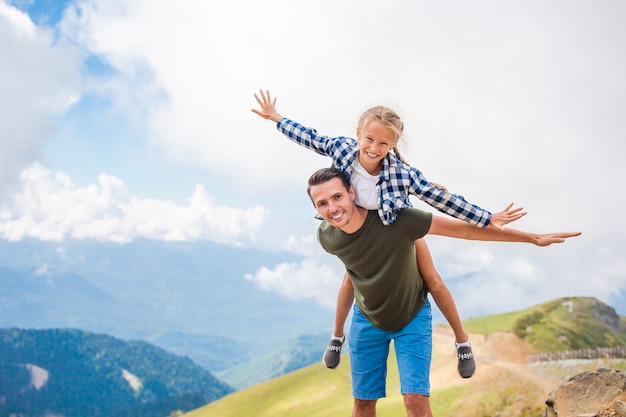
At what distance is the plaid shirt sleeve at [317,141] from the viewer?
5059 millimetres

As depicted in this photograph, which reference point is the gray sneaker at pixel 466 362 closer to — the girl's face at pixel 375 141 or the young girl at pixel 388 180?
the young girl at pixel 388 180

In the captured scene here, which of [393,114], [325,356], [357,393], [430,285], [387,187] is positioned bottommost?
[357,393]

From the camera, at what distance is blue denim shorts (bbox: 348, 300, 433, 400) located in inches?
198

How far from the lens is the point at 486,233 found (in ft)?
16.1

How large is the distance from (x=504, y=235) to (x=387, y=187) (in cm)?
120

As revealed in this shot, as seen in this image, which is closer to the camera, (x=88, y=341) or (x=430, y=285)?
(x=430, y=285)

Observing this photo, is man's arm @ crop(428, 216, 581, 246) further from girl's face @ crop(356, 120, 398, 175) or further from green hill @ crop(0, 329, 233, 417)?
green hill @ crop(0, 329, 233, 417)

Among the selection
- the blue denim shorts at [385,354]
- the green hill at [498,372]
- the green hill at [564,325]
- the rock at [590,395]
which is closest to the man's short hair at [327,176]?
the blue denim shorts at [385,354]

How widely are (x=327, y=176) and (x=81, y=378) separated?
154164 mm

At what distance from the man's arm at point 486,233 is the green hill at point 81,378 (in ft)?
397

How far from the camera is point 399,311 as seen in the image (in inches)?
201

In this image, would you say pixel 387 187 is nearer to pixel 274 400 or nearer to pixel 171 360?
pixel 274 400

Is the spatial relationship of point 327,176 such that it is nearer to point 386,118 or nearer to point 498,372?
point 386,118

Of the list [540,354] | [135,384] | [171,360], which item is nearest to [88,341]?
[135,384]
